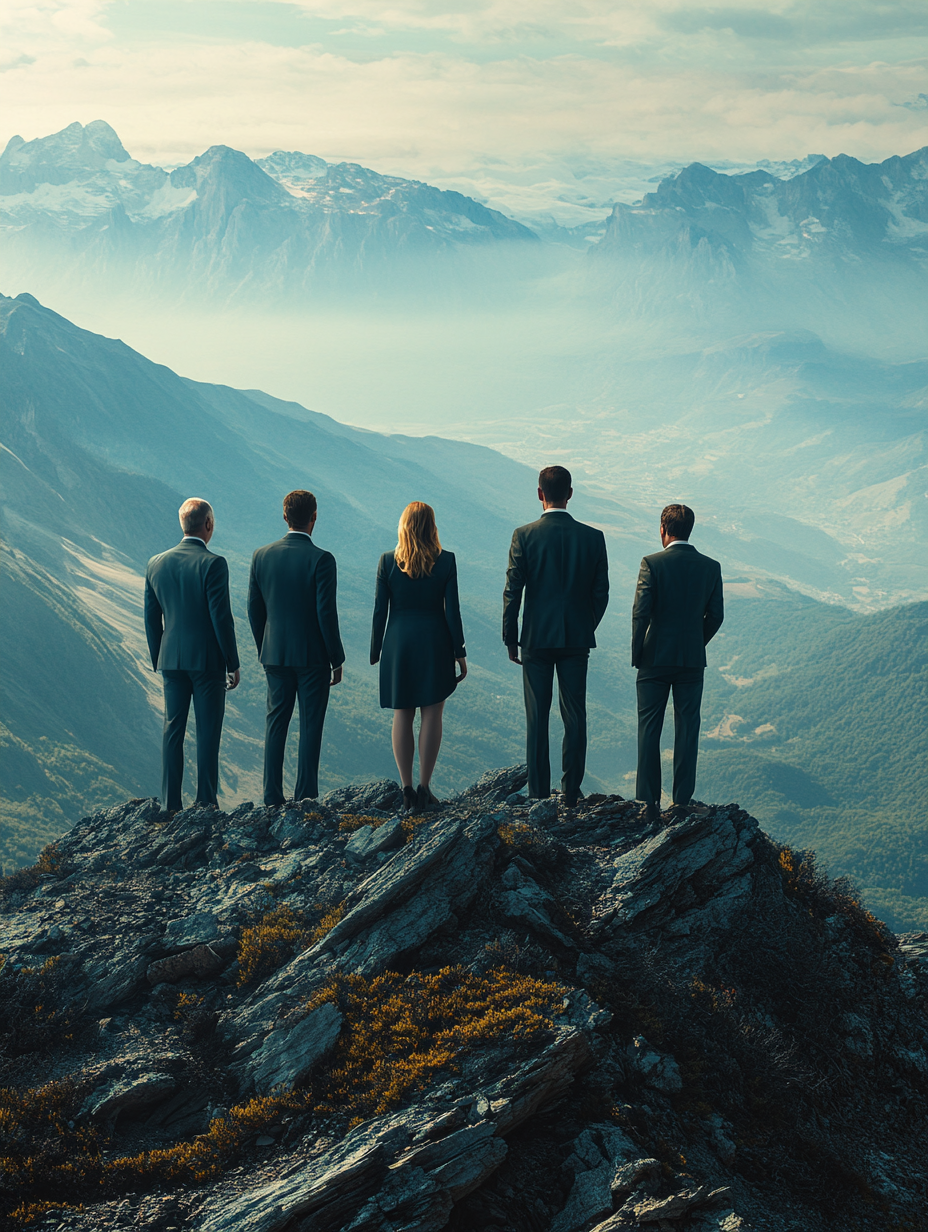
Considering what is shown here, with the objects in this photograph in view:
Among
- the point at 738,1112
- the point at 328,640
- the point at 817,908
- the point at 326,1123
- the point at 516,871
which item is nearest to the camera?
the point at 326,1123

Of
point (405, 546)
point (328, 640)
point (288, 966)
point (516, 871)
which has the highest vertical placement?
point (405, 546)

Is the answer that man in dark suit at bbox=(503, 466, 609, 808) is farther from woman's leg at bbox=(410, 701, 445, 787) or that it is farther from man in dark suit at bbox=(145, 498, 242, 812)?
man in dark suit at bbox=(145, 498, 242, 812)

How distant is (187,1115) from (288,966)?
5.72 ft

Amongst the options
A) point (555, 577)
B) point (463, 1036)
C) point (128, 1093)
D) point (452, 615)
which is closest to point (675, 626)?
point (555, 577)

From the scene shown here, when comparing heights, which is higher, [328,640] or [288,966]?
[328,640]

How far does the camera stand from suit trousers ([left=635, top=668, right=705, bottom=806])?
12.0 metres

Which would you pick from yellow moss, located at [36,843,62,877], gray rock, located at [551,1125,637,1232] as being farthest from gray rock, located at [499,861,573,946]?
yellow moss, located at [36,843,62,877]

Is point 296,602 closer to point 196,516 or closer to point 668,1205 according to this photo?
point 196,516

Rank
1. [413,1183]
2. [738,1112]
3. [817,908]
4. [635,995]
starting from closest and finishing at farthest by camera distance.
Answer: [413,1183]
[738,1112]
[635,995]
[817,908]

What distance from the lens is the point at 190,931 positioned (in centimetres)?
994

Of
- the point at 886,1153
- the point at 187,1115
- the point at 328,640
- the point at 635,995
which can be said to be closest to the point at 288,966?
the point at 187,1115

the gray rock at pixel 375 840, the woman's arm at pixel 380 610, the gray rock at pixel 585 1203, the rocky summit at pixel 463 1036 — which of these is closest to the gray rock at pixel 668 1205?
the rocky summit at pixel 463 1036

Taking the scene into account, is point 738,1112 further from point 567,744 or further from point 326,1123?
point 567,744

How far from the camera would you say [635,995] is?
8.85m
